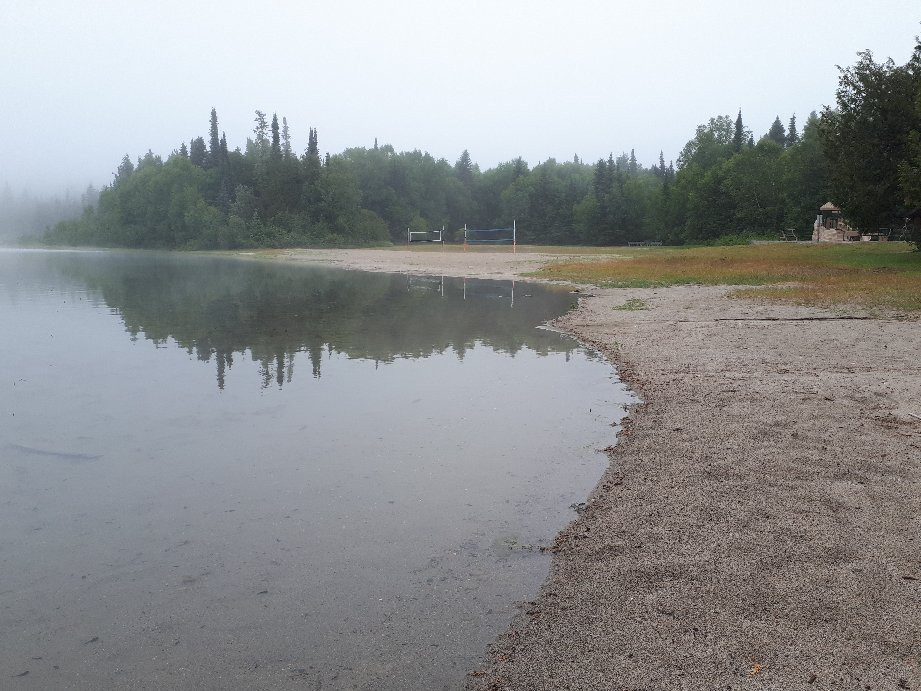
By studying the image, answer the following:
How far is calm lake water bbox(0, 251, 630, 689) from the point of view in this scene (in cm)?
429

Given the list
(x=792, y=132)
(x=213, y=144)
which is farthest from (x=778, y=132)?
(x=213, y=144)

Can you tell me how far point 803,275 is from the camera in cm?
2698

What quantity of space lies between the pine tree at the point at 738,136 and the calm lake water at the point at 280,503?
102284 millimetres

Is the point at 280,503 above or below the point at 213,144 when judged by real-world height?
below

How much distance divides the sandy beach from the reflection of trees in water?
6.24 metres

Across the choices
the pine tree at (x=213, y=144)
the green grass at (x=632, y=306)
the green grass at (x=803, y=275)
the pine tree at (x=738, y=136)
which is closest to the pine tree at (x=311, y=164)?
the pine tree at (x=213, y=144)

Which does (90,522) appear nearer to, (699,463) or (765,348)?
(699,463)

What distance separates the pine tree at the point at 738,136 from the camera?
345 feet

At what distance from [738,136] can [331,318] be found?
10335cm

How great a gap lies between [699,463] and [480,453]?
2328mm

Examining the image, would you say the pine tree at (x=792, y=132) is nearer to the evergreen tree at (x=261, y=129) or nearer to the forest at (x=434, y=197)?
the forest at (x=434, y=197)

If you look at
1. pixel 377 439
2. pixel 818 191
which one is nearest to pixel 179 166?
pixel 818 191

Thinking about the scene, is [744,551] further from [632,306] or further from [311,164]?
[311,164]

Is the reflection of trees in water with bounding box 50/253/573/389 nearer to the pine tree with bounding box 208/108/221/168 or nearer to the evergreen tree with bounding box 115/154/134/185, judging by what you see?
the pine tree with bounding box 208/108/221/168
